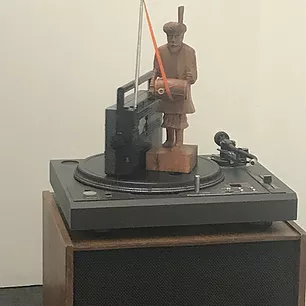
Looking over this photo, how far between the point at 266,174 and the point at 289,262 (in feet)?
0.63

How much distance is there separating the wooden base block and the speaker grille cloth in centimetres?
17

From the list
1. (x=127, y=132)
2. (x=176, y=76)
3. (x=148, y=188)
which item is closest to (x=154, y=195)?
(x=148, y=188)

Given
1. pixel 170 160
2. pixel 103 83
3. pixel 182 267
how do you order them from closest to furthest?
pixel 182 267
pixel 170 160
pixel 103 83

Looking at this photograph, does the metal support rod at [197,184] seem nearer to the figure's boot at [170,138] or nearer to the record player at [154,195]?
the record player at [154,195]

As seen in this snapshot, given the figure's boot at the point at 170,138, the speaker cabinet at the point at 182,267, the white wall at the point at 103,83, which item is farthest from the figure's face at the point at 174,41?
the white wall at the point at 103,83

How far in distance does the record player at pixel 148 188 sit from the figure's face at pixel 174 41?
0.05ft

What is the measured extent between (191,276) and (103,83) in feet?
Result: 2.14

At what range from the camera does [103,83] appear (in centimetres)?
165

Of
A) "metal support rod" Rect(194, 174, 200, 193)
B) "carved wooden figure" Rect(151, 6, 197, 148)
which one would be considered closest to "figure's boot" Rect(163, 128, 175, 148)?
"carved wooden figure" Rect(151, 6, 197, 148)

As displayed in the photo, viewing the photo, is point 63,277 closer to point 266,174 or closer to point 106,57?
point 266,174

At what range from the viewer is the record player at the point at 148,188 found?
42.9 inches

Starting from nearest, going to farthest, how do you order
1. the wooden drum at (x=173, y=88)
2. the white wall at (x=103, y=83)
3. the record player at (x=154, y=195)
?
the record player at (x=154, y=195) < the wooden drum at (x=173, y=88) < the white wall at (x=103, y=83)

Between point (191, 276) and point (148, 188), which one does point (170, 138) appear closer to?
point (148, 188)

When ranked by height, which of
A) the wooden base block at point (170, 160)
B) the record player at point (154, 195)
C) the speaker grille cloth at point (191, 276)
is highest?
the wooden base block at point (170, 160)
